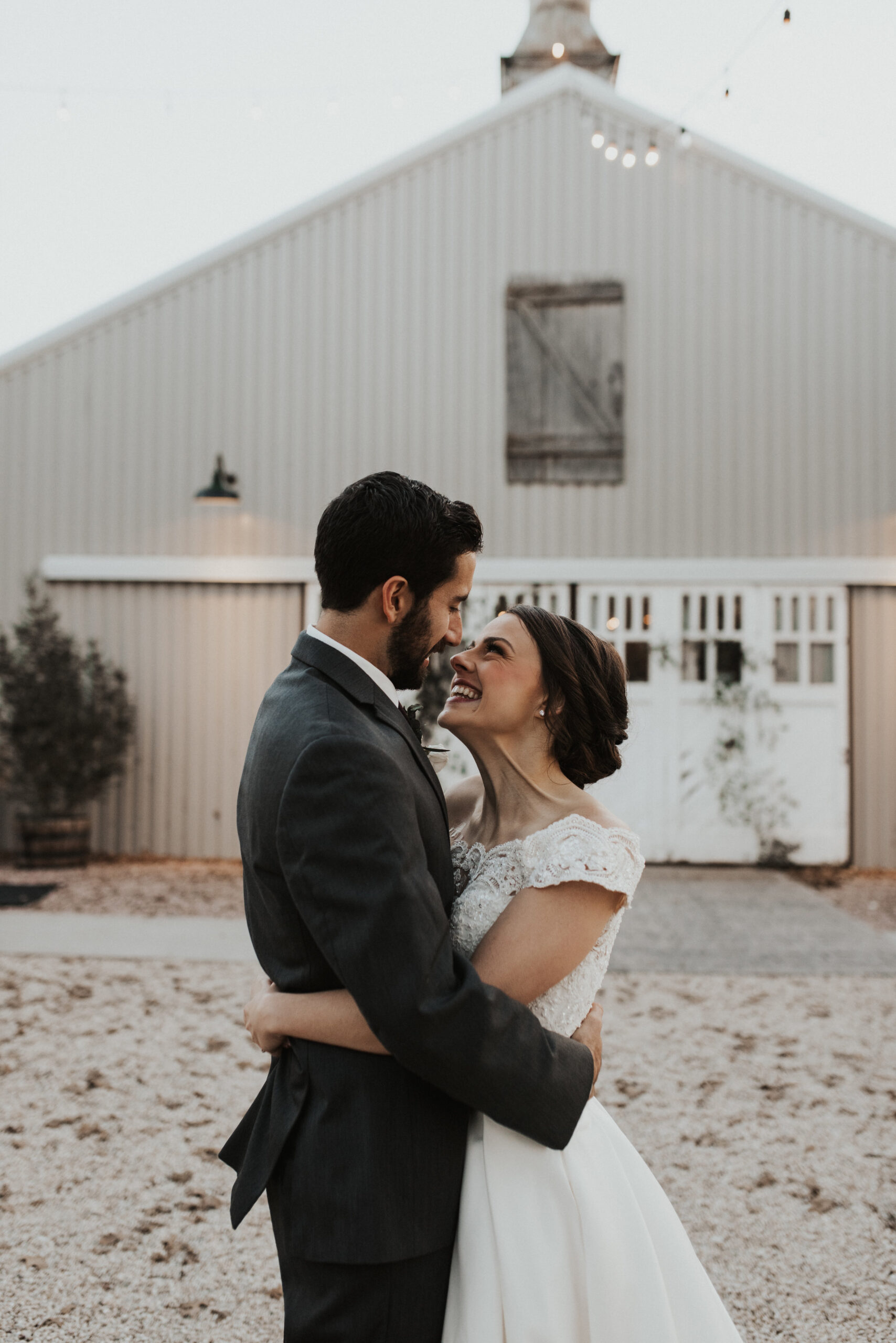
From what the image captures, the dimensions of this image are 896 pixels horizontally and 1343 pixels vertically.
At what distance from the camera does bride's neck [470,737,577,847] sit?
6.41 ft

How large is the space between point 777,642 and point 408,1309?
8930 mm

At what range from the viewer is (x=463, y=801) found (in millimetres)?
Result: 2318

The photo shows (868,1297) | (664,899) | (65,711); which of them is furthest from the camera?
(65,711)

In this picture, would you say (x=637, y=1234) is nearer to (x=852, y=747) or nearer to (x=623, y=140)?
(x=852, y=747)

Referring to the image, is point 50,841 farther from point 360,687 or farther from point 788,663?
point 360,687

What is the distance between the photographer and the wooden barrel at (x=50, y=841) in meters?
9.37

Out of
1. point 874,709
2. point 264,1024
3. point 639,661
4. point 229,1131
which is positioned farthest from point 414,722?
point 874,709

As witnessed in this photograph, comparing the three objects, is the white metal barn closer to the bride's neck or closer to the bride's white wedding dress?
the bride's neck

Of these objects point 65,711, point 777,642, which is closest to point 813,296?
point 777,642

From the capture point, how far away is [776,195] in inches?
384

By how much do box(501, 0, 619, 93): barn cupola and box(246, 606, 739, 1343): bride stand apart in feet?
49.1

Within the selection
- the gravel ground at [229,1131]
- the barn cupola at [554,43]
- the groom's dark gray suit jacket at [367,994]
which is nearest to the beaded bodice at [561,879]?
the groom's dark gray suit jacket at [367,994]

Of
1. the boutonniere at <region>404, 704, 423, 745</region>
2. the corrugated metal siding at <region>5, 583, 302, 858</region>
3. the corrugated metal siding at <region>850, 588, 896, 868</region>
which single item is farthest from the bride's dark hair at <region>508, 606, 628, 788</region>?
the corrugated metal siding at <region>850, 588, 896, 868</region>

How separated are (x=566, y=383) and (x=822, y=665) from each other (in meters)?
3.59
